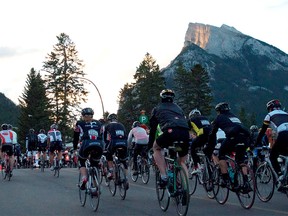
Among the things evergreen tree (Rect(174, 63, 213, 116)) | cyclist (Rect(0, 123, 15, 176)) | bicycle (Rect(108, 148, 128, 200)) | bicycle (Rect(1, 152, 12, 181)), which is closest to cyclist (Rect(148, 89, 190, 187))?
bicycle (Rect(108, 148, 128, 200))

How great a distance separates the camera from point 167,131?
383 inches

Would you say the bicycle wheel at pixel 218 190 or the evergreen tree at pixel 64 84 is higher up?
the evergreen tree at pixel 64 84

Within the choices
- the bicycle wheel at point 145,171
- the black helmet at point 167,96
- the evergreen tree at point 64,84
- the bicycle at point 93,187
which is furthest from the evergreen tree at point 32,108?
the black helmet at point 167,96

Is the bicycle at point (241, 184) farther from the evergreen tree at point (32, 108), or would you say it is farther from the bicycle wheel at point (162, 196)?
the evergreen tree at point (32, 108)

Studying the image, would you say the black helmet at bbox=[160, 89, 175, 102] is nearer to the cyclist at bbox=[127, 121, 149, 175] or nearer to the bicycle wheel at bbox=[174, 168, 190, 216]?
the bicycle wheel at bbox=[174, 168, 190, 216]

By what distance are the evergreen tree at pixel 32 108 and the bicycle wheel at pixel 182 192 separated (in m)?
84.2

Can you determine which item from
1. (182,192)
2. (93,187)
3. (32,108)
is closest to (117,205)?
(93,187)

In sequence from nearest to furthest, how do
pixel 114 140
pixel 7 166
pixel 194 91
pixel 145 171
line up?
pixel 114 140, pixel 145 171, pixel 7 166, pixel 194 91

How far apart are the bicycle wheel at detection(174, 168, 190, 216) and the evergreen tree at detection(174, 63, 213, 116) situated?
3129 inches

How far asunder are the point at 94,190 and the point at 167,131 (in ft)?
6.39

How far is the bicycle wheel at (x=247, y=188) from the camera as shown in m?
10.3

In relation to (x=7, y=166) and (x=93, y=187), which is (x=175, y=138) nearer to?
(x=93, y=187)

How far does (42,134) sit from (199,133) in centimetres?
1516

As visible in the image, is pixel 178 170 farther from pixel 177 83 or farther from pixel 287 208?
pixel 177 83
